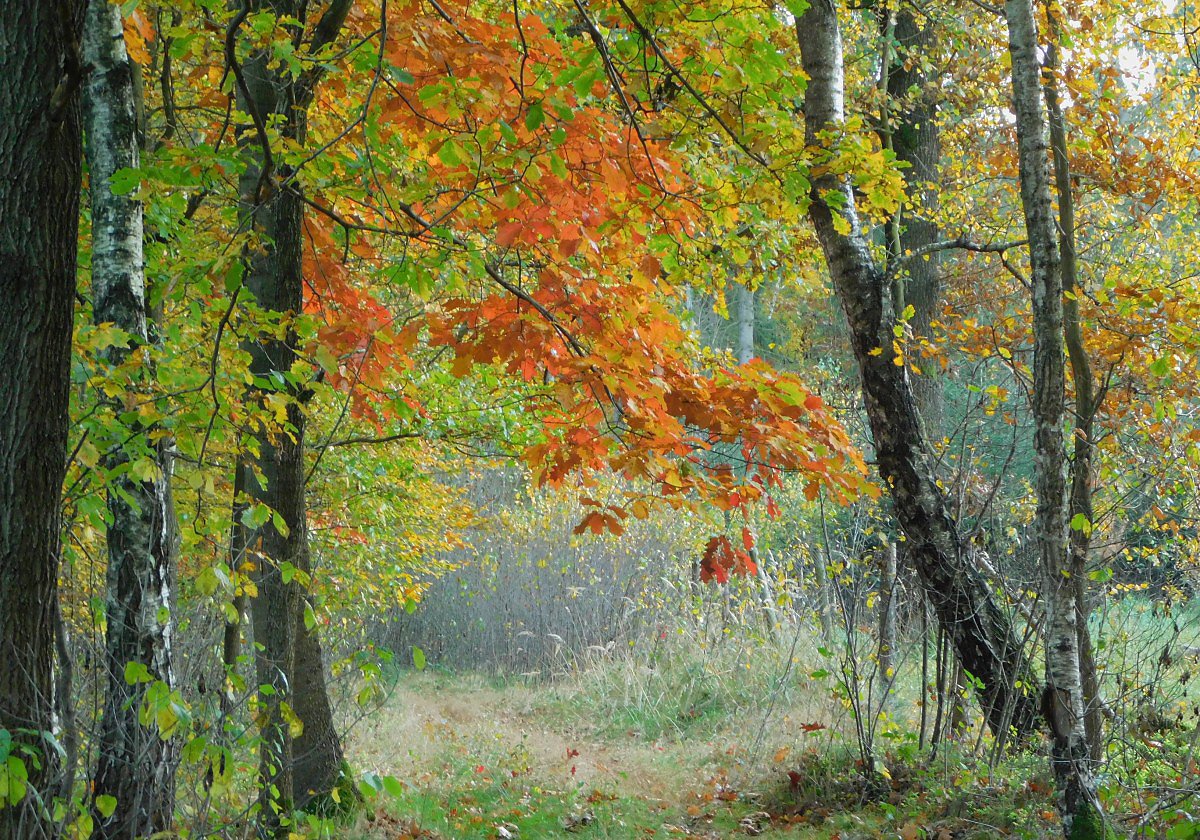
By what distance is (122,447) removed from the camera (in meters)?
2.94

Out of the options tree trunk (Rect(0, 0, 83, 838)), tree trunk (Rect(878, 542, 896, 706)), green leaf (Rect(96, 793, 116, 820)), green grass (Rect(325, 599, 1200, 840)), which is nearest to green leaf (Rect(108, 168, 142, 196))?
tree trunk (Rect(0, 0, 83, 838))

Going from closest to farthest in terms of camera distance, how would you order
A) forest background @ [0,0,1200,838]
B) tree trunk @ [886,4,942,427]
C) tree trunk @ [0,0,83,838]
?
tree trunk @ [0,0,83,838] < forest background @ [0,0,1200,838] < tree trunk @ [886,4,942,427]

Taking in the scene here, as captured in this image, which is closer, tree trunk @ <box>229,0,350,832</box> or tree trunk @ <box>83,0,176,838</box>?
tree trunk @ <box>83,0,176,838</box>

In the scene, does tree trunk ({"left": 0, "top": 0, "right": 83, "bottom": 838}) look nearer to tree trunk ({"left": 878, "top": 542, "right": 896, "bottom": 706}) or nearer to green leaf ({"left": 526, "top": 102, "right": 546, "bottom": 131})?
green leaf ({"left": 526, "top": 102, "right": 546, "bottom": 131})

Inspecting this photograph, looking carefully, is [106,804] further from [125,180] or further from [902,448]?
[902,448]

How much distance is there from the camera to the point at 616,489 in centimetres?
1070

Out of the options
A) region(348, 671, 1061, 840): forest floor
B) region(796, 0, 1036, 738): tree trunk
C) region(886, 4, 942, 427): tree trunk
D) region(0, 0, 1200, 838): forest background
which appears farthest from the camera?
region(886, 4, 942, 427): tree trunk

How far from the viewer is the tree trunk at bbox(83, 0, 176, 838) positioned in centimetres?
304

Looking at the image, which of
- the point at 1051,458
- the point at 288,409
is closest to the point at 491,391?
the point at 288,409

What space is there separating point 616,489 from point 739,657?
3.24 metres

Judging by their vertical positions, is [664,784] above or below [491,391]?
below

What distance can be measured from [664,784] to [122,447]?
14.2ft

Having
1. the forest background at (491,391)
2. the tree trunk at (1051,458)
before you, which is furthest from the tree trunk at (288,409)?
the tree trunk at (1051,458)

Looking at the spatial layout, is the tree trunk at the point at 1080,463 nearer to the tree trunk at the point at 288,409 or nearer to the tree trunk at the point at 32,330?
the tree trunk at the point at 288,409
